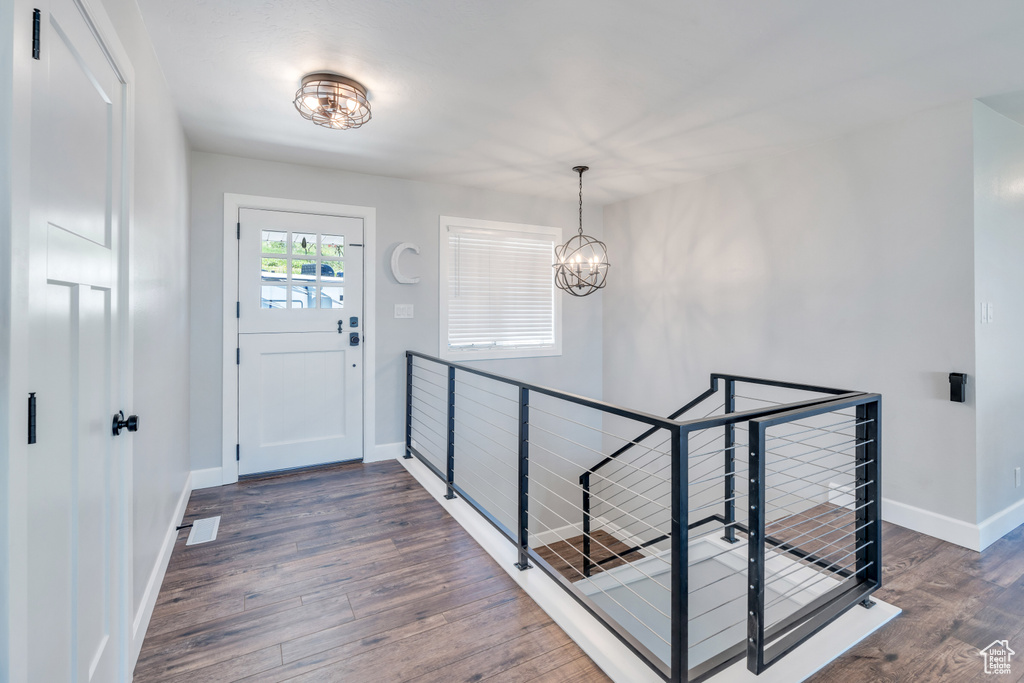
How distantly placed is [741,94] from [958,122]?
1.21 meters

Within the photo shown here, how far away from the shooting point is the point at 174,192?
2.69 metres

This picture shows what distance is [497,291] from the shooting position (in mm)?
4645

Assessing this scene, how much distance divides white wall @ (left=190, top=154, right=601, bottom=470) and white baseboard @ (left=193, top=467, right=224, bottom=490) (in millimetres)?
46

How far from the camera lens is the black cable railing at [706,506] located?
1.59 m

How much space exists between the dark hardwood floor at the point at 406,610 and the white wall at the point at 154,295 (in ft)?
0.99

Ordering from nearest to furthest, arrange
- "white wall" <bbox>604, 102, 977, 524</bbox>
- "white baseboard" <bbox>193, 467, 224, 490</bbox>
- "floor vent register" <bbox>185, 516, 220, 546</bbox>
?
"floor vent register" <bbox>185, 516, 220, 546</bbox>
"white wall" <bbox>604, 102, 977, 524</bbox>
"white baseboard" <bbox>193, 467, 224, 490</bbox>

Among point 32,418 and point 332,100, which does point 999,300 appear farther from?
point 32,418

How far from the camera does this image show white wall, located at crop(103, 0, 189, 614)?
1800mm

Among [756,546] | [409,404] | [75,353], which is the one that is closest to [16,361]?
[75,353]

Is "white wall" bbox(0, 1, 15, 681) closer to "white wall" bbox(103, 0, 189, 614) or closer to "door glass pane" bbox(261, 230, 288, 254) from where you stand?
"white wall" bbox(103, 0, 189, 614)

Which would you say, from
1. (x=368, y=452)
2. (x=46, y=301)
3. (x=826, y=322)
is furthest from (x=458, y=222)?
(x=46, y=301)

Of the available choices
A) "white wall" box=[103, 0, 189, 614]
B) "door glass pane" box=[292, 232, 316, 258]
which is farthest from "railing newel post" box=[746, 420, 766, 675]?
"door glass pane" box=[292, 232, 316, 258]

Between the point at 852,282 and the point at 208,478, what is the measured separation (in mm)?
4476

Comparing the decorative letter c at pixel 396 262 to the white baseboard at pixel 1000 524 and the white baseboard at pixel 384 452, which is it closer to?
the white baseboard at pixel 384 452
